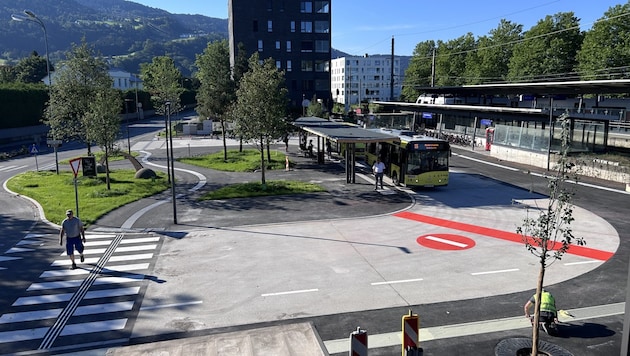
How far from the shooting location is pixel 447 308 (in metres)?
12.1

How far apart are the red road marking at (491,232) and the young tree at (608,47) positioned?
1838 inches

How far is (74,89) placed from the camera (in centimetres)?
3312

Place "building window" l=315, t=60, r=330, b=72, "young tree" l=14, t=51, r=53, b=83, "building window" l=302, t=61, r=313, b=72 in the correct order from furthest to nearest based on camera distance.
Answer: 1. "young tree" l=14, t=51, r=53, b=83
2. "building window" l=315, t=60, r=330, b=72
3. "building window" l=302, t=61, r=313, b=72

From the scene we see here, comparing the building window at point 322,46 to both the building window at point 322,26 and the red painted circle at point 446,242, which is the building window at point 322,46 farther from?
the red painted circle at point 446,242

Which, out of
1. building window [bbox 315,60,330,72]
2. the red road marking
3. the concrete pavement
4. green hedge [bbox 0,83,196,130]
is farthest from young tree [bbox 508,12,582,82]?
green hedge [bbox 0,83,196,130]

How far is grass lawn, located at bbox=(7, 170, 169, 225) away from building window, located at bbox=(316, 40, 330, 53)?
2168 inches

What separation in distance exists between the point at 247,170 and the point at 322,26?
2160 inches

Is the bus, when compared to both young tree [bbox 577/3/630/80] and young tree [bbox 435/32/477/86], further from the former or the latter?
young tree [bbox 435/32/477/86]

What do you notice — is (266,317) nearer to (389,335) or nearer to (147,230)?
(389,335)

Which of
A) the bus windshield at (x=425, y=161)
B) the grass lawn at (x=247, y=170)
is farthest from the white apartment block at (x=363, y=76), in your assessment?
the bus windshield at (x=425, y=161)

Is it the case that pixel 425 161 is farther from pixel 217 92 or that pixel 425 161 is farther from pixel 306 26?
pixel 306 26

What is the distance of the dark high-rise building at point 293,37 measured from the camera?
78.9 metres

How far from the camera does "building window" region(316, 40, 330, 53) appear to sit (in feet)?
270

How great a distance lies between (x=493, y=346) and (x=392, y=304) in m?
2.92
